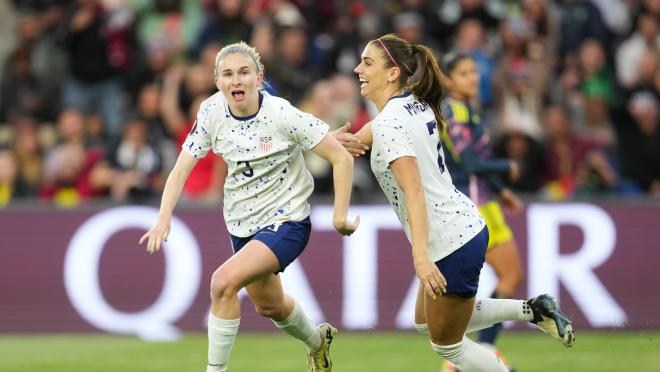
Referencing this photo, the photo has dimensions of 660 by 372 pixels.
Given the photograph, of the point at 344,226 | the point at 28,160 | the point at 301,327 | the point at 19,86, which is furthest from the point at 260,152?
the point at 19,86

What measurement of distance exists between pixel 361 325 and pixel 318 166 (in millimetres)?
1978

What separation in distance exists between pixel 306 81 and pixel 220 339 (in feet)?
22.9

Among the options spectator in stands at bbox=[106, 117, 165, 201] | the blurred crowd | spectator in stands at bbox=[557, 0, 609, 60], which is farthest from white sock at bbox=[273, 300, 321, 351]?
spectator in stands at bbox=[557, 0, 609, 60]

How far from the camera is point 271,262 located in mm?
7723

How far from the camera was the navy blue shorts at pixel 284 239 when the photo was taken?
7.78 meters

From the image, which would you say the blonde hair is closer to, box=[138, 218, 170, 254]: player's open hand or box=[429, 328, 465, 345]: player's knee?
box=[138, 218, 170, 254]: player's open hand

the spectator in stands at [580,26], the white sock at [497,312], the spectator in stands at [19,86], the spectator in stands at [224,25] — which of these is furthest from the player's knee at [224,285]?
the spectator in stands at [580,26]

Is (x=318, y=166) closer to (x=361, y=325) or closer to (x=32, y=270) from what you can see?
(x=361, y=325)

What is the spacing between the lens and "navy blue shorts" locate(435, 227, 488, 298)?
7.05 metres

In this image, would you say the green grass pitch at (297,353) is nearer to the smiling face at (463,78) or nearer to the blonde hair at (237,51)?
the smiling face at (463,78)

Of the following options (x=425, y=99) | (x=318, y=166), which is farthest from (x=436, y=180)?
(x=318, y=166)

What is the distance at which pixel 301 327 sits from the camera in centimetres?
838

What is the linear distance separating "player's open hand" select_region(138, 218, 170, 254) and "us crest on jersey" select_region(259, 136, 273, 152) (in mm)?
746

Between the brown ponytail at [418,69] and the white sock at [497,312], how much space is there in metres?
1.15
